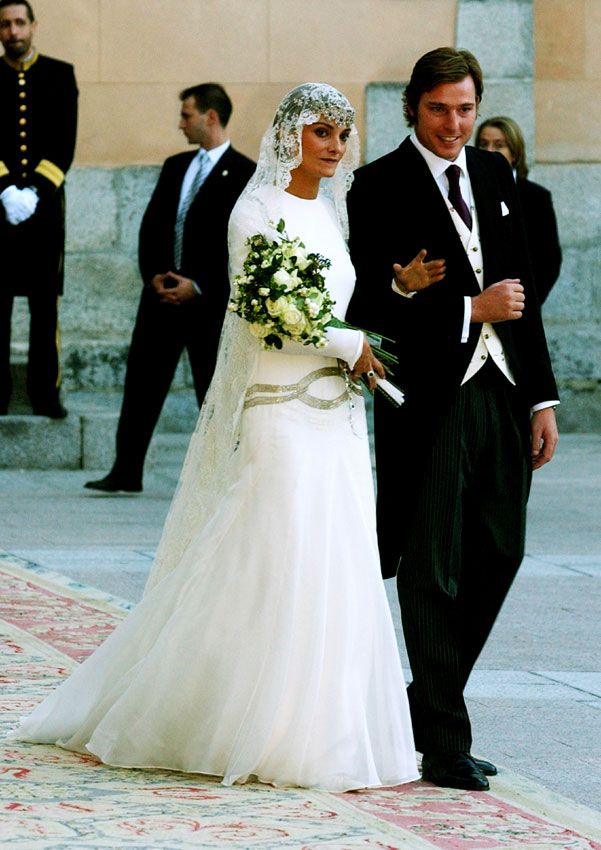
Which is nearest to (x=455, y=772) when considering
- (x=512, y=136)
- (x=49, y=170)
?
(x=512, y=136)

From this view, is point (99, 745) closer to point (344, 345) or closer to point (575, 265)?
point (344, 345)

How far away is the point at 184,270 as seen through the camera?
1083cm

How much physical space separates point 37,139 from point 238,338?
6.36m

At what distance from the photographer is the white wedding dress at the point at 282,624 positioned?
199 inches

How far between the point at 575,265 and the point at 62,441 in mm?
4248

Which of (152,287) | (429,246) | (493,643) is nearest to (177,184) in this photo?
(152,287)

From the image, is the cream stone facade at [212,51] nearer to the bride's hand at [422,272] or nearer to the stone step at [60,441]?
the stone step at [60,441]

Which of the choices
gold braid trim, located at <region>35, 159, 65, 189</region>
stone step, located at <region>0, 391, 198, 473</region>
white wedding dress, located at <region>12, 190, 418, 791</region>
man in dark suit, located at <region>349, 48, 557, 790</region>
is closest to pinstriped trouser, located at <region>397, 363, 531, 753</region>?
man in dark suit, located at <region>349, 48, 557, 790</region>

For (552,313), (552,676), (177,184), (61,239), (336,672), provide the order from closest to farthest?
(336,672)
(552,676)
(177,184)
(61,239)
(552,313)

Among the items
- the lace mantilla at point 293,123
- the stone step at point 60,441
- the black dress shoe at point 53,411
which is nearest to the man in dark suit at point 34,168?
the black dress shoe at point 53,411

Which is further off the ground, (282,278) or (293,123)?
(293,123)

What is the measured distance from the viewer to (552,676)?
21.6 feet

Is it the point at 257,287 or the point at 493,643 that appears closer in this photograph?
the point at 257,287

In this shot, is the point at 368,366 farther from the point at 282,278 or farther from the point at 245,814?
the point at 245,814
